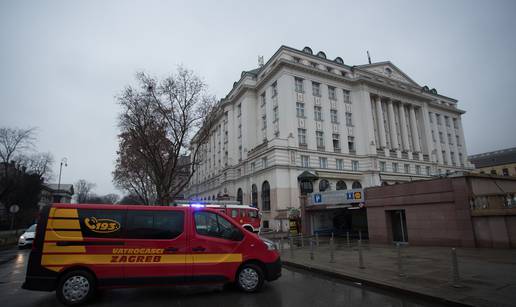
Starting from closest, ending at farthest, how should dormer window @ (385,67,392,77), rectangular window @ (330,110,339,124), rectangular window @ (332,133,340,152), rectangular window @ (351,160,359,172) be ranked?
rectangular window @ (351,160,359,172)
rectangular window @ (332,133,340,152)
rectangular window @ (330,110,339,124)
dormer window @ (385,67,392,77)

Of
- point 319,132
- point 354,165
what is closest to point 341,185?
point 354,165

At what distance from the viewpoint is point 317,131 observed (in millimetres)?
39406

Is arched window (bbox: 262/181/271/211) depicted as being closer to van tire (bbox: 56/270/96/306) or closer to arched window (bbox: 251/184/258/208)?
arched window (bbox: 251/184/258/208)

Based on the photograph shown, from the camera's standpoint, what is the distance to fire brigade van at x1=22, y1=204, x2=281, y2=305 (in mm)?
6375

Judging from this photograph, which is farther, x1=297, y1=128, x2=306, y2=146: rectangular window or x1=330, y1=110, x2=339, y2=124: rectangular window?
x1=330, y1=110, x2=339, y2=124: rectangular window

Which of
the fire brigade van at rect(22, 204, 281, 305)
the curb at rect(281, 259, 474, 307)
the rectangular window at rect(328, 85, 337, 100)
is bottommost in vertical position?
the curb at rect(281, 259, 474, 307)

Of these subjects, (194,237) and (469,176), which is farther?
(469,176)

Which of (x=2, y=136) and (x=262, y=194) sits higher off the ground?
(x=2, y=136)

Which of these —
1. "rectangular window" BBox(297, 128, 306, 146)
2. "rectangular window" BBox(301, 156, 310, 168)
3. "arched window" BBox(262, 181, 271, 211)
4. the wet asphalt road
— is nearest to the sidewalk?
the wet asphalt road

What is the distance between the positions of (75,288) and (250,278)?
4.06 metres

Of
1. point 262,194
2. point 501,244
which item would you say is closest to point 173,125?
point 262,194

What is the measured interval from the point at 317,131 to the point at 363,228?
19589mm

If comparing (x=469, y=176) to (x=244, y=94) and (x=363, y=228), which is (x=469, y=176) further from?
(x=244, y=94)

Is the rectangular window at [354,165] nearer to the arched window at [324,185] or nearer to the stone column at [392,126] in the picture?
the arched window at [324,185]
